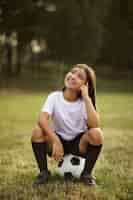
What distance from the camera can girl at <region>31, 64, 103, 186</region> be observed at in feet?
14.5

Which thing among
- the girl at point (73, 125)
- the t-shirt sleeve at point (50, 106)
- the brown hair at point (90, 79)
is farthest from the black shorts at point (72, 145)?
the brown hair at point (90, 79)

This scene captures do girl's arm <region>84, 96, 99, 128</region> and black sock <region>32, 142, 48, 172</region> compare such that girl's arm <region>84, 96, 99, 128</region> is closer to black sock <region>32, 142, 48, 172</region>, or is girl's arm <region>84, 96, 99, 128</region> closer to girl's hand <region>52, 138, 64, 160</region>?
girl's hand <region>52, 138, 64, 160</region>

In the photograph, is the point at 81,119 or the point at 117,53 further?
the point at 117,53

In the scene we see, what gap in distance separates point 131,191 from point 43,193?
0.83m

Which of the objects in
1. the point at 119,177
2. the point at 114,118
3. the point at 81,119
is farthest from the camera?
the point at 114,118

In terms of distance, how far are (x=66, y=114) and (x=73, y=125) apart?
0.13 m

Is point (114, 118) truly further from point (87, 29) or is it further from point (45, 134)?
point (87, 29)

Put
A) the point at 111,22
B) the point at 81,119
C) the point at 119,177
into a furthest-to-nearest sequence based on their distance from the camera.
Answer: the point at 111,22, the point at 119,177, the point at 81,119

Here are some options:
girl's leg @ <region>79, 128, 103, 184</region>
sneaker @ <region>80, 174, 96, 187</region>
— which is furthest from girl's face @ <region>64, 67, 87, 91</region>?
sneaker @ <region>80, 174, 96, 187</region>

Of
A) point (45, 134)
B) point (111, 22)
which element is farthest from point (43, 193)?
point (111, 22)

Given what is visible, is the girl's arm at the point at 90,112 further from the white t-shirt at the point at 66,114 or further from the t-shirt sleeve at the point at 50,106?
the t-shirt sleeve at the point at 50,106

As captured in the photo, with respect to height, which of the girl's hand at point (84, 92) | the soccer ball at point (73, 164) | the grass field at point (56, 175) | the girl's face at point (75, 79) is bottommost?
the grass field at point (56, 175)

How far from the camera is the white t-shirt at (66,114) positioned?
4.49m

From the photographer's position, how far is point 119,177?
16.4 ft
